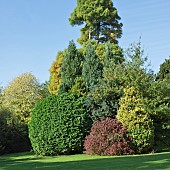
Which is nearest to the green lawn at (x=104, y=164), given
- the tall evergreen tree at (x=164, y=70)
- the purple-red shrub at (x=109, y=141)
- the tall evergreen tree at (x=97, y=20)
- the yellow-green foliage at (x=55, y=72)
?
the purple-red shrub at (x=109, y=141)

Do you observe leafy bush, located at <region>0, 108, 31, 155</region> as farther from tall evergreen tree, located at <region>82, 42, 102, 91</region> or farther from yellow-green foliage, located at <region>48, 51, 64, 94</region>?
tall evergreen tree, located at <region>82, 42, 102, 91</region>

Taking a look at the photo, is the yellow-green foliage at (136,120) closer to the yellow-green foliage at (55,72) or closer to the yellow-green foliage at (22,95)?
the yellow-green foliage at (55,72)

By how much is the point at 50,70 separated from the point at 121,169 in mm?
21993

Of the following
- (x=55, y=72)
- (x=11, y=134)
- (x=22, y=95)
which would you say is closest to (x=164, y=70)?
(x=55, y=72)

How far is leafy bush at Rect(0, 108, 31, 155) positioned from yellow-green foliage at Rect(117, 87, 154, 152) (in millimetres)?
10453

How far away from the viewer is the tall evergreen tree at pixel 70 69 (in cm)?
2234

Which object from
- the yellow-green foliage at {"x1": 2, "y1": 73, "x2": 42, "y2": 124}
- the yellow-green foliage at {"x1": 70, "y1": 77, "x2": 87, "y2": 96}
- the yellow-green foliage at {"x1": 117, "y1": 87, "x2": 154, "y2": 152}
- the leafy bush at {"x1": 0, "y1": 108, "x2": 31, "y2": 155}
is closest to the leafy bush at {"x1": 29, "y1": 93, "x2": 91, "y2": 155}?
the yellow-green foliage at {"x1": 70, "y1": 77, "x2": 87, "y2": 96}

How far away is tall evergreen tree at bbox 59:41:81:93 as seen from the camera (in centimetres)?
2234

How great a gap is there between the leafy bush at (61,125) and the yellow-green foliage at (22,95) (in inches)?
399

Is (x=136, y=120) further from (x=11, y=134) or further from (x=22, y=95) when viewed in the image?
(x=22, y=95)

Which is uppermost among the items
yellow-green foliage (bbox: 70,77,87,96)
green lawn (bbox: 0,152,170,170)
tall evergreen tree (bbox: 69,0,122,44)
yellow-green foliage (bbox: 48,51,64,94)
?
tall evergreen tree (bbox: 69,0,122,44)

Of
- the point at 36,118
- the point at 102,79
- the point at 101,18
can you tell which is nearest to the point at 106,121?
the point at 102,79

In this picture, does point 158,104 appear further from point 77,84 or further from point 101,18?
point 101,18

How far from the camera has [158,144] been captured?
20.5m
